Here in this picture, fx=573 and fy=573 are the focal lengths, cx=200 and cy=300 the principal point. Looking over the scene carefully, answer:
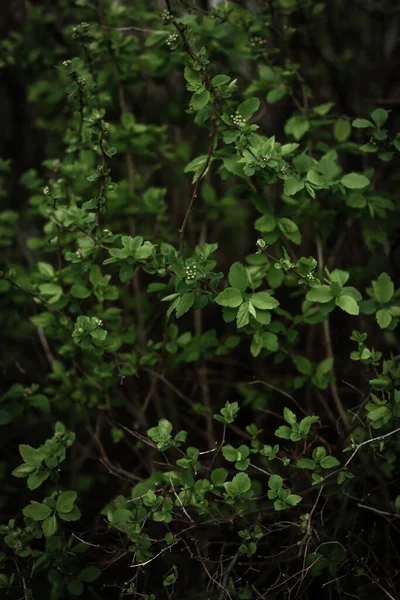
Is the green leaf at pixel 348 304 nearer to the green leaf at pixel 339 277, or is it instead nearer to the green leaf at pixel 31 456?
the green leaf at pixel 339 277

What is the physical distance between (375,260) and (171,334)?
2.86 feet

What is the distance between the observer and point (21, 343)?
3002 mm

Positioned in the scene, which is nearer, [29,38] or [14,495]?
[14,495]

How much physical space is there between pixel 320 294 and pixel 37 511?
1.07 metres

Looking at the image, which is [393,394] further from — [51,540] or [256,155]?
[51,540]

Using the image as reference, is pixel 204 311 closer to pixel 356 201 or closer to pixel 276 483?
pixel 356 201

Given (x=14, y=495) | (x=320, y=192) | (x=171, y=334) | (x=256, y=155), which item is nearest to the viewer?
(x=256, y=155)

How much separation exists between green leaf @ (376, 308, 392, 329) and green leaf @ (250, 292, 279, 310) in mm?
371

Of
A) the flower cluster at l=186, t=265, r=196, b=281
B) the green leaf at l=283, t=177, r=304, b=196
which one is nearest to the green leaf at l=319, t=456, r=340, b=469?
the flower cluster at l=186, t=265, r=196, b=281

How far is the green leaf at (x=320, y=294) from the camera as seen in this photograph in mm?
1722

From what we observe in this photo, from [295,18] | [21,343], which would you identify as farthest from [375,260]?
[21,343]

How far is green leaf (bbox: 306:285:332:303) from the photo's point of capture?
1.72 metres

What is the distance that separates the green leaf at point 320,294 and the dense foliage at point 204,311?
0.01 metres

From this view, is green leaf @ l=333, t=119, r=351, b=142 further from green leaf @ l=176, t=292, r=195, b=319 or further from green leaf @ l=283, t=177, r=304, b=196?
green leaf @ l=176, t=292, r=195, b=319
